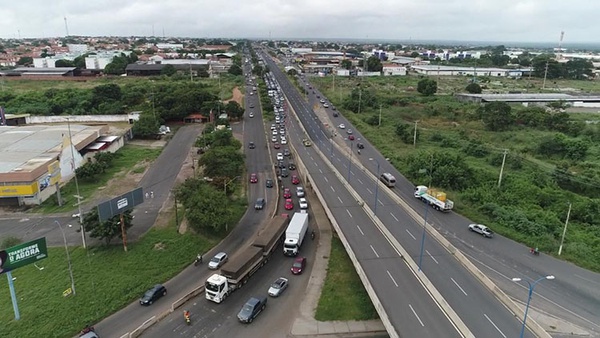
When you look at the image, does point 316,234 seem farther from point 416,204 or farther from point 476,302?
point 476,302

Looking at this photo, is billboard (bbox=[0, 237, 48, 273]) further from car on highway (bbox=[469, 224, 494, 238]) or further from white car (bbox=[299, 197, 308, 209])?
car on highway (bbox=[469, 224, 494, 238])

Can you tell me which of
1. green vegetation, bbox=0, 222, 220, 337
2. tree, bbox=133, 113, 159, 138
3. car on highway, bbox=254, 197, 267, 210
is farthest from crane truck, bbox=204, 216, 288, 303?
tree, bbox=133, 113, 159, 138

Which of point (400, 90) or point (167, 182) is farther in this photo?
point (400, 90)

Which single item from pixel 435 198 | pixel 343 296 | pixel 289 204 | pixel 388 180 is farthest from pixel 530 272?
pixel 289 204

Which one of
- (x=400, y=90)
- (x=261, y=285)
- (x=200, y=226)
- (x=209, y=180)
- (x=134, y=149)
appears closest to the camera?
(x=261, y=285)

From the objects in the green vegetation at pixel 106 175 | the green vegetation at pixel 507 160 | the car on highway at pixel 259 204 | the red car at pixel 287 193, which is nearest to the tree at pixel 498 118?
the green vegetation at pixel 507 160

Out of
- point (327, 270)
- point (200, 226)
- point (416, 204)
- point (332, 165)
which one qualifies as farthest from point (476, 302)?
point (332, 165)
